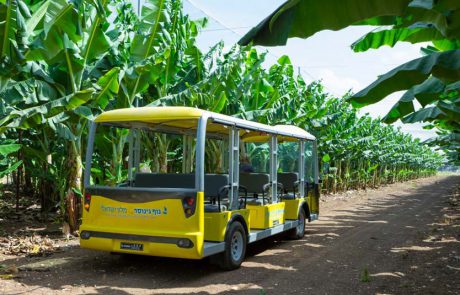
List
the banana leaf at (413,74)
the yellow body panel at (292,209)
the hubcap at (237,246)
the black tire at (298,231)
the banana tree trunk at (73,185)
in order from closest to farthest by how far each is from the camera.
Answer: the banana leaf at (413,74) < the hubcap at (237,246) < the banana tree trunk at (73,185) < the yellow body panel at (292,209) < the black tire at (298,231)

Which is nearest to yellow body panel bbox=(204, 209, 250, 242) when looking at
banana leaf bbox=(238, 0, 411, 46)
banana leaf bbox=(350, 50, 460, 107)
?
banana leaf bbox=(350, 50, 460, 107)

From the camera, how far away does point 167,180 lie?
7625 millimetres

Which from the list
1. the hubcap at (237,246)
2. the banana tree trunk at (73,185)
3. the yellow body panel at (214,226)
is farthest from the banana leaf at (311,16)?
the banana tree trunk at (73,185)

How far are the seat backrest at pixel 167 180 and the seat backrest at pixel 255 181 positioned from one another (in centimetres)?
187

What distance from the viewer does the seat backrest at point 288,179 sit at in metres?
10.7

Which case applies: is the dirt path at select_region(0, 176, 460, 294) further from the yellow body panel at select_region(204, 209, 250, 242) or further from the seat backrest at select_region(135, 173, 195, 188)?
the seat backrest at select_region(135, 173, 195, 188)

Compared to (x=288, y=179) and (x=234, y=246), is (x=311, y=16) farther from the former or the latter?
(x=288, y=179)

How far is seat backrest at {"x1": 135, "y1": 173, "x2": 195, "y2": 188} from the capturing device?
750 centimetres

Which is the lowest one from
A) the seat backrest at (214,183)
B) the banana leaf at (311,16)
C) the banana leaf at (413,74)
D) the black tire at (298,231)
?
the black tire at (298,231)

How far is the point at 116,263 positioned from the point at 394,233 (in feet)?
24.6

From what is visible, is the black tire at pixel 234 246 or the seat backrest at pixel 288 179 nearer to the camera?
the black tire at pixel 234 246

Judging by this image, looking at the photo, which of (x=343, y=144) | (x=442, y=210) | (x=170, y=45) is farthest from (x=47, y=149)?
(x=343, y=144)

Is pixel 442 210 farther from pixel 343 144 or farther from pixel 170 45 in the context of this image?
pixel 170 45

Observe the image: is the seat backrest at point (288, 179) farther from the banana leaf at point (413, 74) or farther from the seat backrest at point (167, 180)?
the banana leaf at point (413, 74)
